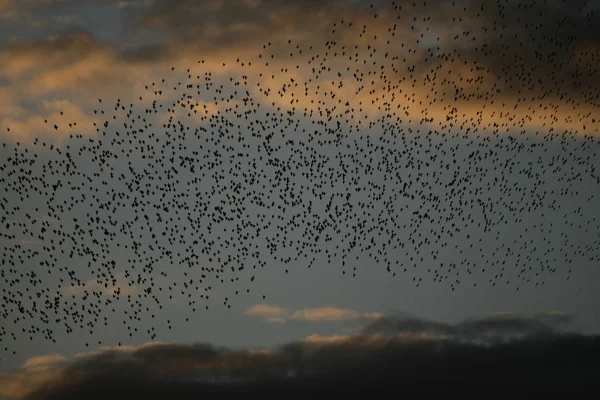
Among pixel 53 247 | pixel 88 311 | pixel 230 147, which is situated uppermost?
pixel 230 147

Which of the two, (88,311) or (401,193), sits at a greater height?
(401,193)

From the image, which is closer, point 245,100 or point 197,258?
point 245,100

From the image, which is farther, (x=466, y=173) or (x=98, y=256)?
(x=98, y=256)

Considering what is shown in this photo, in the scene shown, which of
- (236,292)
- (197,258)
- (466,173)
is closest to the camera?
(466,173)

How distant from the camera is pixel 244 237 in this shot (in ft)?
263

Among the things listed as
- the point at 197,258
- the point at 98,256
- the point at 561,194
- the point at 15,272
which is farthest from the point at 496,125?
the point at 15,272

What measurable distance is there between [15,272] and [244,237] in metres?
19.3

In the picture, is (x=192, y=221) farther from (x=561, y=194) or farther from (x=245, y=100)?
(x=561, y=194)

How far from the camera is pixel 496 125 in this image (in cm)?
8531

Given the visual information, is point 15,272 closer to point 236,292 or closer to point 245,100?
point 236,292

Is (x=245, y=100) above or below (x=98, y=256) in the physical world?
above

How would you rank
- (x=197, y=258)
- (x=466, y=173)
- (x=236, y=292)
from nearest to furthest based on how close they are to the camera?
1. (x=466, y=173)
2. (x=236, y=292)
3. (x=197, y=258)

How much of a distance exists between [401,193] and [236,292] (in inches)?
637

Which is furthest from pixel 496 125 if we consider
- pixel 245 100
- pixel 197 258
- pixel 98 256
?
pixel 98 256
